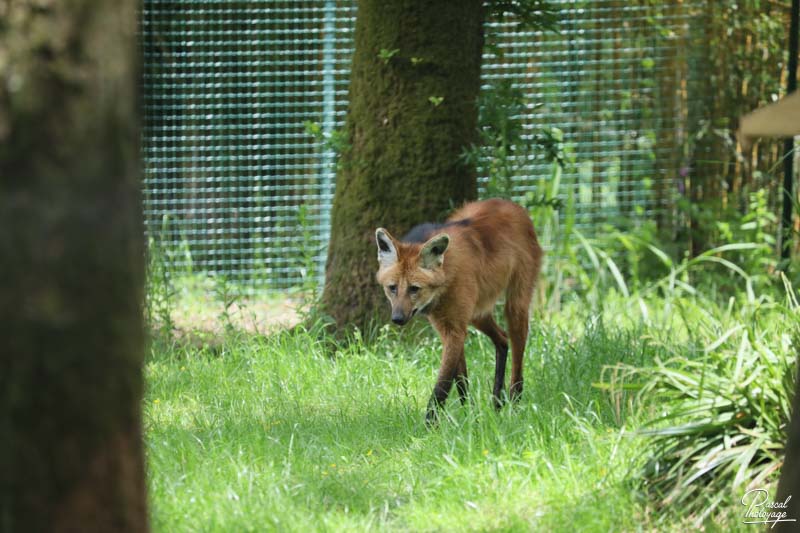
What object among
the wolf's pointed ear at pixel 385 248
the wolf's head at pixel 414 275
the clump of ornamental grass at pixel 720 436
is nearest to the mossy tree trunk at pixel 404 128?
the wolf's pointed ear at pixel 385 248

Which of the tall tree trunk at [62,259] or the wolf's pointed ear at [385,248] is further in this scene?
the wolf's pointed ear at [385,248]

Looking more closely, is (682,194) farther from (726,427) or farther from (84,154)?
(84,154)

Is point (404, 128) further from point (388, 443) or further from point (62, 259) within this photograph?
point (62, 259)

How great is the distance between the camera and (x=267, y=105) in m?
7.27

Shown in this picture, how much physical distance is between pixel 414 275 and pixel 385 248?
303 millimetres

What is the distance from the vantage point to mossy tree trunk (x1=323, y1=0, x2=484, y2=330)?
5.51m

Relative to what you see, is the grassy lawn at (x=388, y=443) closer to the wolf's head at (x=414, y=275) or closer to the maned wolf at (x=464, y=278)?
the maned wolf at (x=464, y=278)

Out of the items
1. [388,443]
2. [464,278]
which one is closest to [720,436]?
[388,443]

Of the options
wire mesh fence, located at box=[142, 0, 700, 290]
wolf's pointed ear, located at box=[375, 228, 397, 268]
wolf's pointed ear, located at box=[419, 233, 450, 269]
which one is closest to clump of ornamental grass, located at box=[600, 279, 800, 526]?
wolf's pointed ear, located at box=[419, 233, 450, 269]

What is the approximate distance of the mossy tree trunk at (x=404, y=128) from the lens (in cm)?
551

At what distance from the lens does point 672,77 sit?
25.0 ft

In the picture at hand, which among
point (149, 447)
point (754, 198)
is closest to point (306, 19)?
point (754, 198)

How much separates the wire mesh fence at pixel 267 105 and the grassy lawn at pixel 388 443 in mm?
2074

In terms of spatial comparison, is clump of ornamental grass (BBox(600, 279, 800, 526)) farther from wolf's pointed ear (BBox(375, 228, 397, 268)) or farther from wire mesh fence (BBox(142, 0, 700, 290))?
wire mesh fence (BBox(142, 0, 700, 290))
